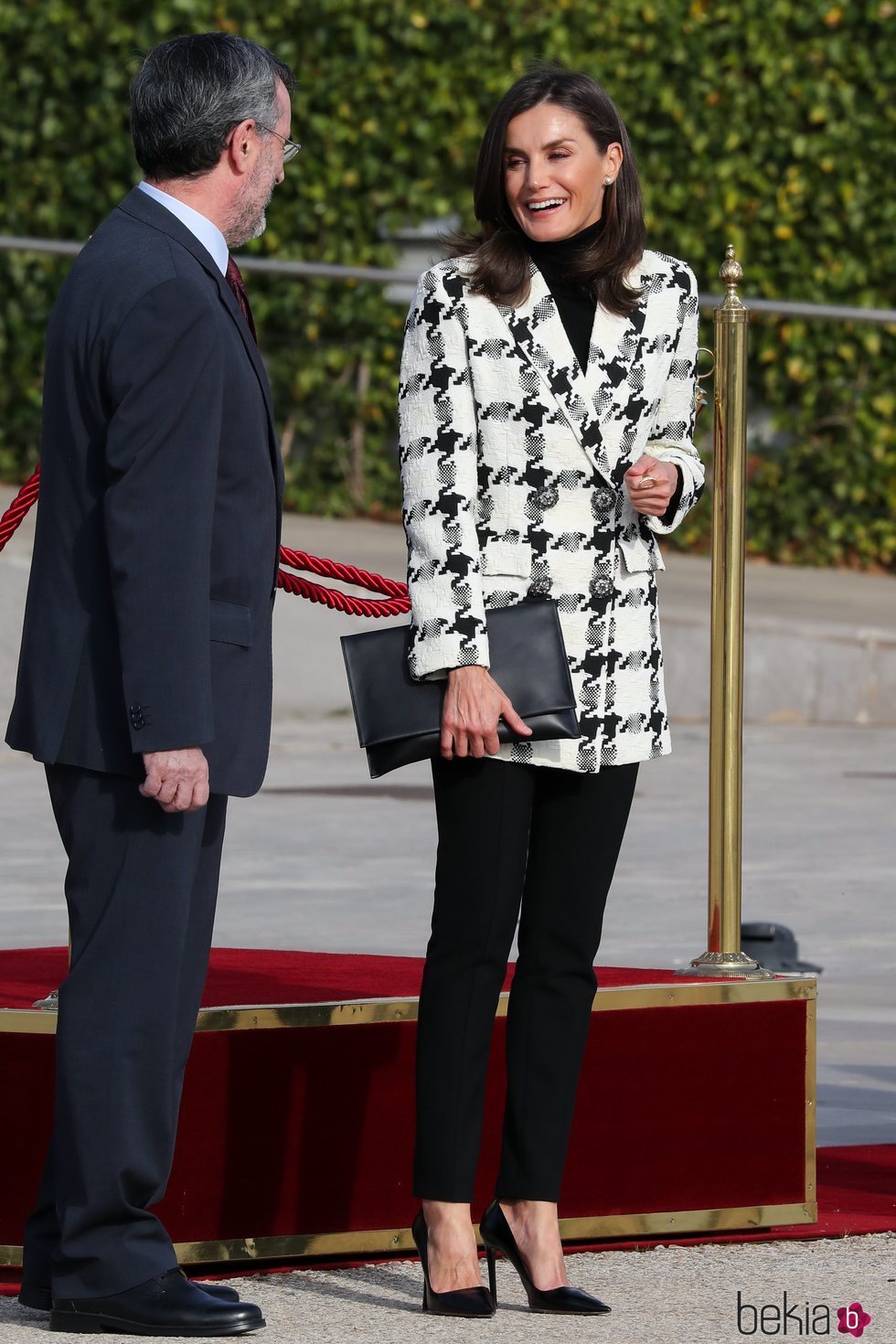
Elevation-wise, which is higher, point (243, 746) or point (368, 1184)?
point (243, 746)

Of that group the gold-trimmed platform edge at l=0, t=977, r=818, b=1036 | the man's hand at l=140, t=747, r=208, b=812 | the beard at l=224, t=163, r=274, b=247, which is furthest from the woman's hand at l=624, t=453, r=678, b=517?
the gold-trimmed platform edge at l=0, t=977, r=818, b=1036

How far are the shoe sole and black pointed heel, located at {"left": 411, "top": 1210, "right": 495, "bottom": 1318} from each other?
29cm

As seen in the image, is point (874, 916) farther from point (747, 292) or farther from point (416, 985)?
point (747, 292)

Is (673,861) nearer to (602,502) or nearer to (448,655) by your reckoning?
(602,502)

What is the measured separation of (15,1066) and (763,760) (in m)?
6.39

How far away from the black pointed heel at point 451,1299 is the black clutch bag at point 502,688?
2.26 ft

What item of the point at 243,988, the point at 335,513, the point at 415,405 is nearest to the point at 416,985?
the point at 243,988

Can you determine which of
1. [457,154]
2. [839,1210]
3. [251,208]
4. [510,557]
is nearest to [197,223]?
[251,208]

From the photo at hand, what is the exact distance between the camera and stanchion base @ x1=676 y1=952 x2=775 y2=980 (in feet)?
14.3

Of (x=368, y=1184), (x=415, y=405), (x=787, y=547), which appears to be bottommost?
(x=368, y=1184)

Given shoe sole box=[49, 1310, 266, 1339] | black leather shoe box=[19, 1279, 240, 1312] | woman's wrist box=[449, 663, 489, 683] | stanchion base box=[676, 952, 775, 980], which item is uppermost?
woman's wrist box=[449, 663, 489, 683]

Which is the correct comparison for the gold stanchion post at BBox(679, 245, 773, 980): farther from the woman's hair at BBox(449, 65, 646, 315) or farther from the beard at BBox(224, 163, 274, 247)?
the beard at BBox(224, 163, 274, 247)

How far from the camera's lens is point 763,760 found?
→ 32.8 ft

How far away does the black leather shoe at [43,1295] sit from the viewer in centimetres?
366
